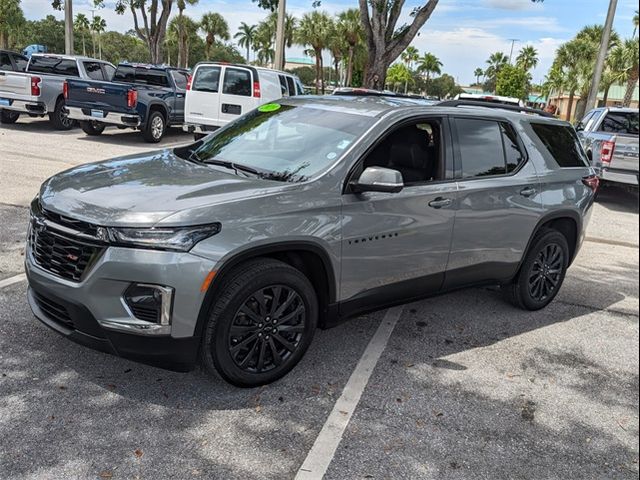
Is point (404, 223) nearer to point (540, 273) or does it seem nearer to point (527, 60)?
point (540, 273)

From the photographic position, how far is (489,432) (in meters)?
3.39

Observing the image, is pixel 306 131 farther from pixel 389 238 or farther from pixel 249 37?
pixel 249 37

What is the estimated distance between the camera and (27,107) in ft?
47.6

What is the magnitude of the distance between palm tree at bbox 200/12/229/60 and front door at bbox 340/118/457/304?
197 ft

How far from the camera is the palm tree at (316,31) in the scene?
57375 mm

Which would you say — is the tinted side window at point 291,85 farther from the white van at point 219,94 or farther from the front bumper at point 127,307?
the front bumper at point 127,307

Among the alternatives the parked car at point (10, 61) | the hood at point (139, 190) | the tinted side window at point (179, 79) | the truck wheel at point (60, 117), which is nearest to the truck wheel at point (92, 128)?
the truck wheel at point (60, 117)

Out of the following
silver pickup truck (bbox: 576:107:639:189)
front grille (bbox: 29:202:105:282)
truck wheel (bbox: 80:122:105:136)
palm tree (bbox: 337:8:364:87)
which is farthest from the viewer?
palm tree (bbox: 337:8:364:87)

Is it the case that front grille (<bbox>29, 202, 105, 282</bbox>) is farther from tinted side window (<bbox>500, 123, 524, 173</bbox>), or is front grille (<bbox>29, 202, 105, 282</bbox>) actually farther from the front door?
tinted side window (<bbox>500, 123, 524, 173</bbox>)

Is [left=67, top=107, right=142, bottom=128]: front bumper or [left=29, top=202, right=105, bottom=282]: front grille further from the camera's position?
[left=67, top=107, right=142, bottom=128]: front bumper

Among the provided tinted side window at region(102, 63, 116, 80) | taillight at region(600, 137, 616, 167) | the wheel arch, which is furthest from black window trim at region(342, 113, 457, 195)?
tinted side window at region(102, 63, 116, 80)

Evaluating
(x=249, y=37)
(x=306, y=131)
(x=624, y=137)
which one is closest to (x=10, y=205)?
(x=306, y=131)

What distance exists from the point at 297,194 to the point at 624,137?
27.0ft

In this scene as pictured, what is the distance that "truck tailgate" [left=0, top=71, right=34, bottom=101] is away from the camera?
1435 cm
